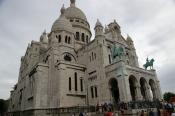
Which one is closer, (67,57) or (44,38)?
(67,57)

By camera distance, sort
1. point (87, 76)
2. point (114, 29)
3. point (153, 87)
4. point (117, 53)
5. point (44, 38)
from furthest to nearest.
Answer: point (44, 38) → point (114, 29) → point (87, 76) → point (153, 87) → point (117, 53)

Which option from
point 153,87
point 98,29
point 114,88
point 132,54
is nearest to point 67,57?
point 98,29

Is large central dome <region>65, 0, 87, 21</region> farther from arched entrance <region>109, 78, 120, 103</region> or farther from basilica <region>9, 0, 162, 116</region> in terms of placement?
arched entrance <region>109, 78, 120, 103</region>

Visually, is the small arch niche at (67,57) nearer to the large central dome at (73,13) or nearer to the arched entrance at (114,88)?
the arched entrance at (114,88)

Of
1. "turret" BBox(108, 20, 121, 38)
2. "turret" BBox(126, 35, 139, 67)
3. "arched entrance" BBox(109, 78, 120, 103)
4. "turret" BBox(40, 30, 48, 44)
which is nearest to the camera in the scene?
"arched entrance" BBox(109, 78, 120, 103)

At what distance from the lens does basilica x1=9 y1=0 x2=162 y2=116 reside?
29.2 metres

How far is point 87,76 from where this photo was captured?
1369 inches

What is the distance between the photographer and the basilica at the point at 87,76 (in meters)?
29.2

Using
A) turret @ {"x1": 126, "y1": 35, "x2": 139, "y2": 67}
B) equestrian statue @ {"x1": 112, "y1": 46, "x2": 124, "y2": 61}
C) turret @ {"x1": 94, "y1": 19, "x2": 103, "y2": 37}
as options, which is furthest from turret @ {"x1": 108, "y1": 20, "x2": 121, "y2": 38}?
equestrian statue @ {"x1": 112, "y1": 46, "x2": 124, "y2": 61}

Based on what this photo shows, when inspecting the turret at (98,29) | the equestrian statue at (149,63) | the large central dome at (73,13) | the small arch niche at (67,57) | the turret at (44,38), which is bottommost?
the equestrian statue at (149,63)

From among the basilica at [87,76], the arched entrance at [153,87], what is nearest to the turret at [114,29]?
the basilica at [87,76]

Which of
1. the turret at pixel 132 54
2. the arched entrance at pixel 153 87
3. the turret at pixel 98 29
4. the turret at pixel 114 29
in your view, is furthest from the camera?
the turret at pixel 132 54

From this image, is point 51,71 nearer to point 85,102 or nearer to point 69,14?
point 85,102

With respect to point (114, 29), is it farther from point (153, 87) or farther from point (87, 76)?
point (153, 87)
